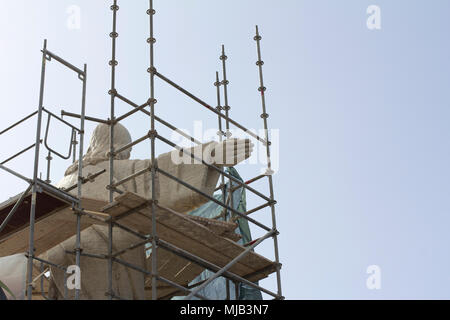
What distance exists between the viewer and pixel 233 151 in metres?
13.4

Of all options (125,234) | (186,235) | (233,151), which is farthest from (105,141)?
(186,235)

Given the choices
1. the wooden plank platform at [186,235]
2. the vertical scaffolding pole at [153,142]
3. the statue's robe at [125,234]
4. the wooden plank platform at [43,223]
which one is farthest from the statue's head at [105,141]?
the wooden plank platform at [186,235]

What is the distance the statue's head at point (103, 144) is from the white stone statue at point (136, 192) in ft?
1.40

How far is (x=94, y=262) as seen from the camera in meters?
13.6

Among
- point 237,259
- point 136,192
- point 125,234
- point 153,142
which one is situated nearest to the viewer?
point 153,142

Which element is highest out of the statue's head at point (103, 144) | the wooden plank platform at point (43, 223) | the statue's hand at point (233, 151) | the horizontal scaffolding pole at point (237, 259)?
the statue's head at point (103, 144)

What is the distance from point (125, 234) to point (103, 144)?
203cm

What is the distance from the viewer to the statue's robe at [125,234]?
13.5 m

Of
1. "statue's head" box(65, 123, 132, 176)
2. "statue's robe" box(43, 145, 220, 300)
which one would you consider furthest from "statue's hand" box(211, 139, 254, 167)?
"statue's head" box(65, 123, 132, 176)

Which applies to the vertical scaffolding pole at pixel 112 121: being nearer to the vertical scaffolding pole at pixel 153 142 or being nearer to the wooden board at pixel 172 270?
the vertical scaffolding pole at pixel 153 142

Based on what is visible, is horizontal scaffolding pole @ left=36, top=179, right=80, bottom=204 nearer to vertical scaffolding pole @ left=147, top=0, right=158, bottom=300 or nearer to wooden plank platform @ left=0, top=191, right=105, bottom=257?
wooden plank platform @ left=0, top=191, right=105, bottom=257

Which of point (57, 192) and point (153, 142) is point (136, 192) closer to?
point (153, 142)
